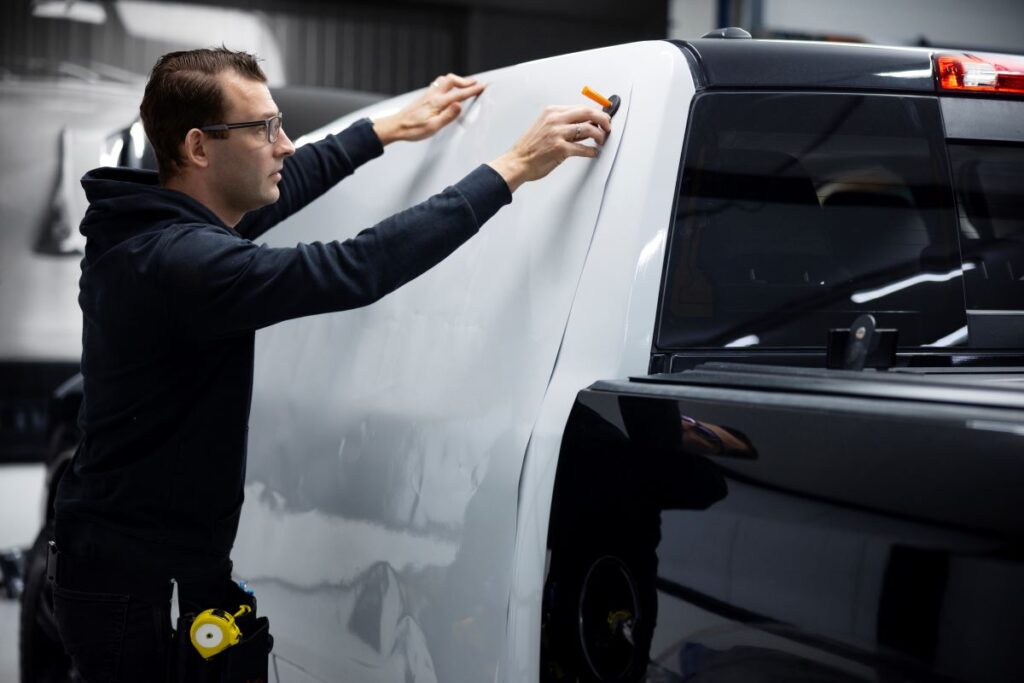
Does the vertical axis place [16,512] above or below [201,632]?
below

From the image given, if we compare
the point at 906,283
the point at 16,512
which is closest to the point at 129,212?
the point at 906,283

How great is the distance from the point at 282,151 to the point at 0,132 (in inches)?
311

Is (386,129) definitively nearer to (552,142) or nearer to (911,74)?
(552,142)

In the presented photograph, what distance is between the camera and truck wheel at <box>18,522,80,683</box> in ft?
12.3

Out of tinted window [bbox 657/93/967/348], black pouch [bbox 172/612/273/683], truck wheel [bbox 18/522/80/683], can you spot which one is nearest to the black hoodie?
black pouch [bbox 172/612/273/683]

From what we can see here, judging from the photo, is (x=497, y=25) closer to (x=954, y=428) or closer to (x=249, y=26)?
(x=249, y=26)

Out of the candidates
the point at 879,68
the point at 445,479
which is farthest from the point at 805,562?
the point at 879,68

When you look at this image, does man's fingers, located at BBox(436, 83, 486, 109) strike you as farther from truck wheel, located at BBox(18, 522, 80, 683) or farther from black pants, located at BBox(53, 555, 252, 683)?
truck wheel, located at BBox(18, 522, 80, 683)

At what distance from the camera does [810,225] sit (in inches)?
81.7

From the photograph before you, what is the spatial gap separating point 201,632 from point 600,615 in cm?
77

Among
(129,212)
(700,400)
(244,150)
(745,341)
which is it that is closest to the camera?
(700,400)

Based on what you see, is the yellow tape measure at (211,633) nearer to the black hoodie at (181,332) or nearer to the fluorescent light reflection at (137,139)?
the black hoodie at (181,332)

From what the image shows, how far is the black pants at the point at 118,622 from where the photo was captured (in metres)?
2.26

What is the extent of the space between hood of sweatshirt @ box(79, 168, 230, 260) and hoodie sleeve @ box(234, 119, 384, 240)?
50cm
